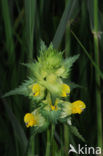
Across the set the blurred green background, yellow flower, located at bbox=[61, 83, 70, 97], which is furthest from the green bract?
the blurred green background

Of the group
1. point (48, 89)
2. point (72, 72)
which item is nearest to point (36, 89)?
point (48, 89)

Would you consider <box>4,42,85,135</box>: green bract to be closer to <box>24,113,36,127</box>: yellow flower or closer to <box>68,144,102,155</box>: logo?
<box>24,113,36,127</box>: yellow flower

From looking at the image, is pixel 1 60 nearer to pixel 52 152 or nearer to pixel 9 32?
pixel 9 32

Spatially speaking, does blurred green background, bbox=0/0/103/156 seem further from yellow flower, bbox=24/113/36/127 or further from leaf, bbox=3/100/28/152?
yellow flower, bbox=24/113/36/127

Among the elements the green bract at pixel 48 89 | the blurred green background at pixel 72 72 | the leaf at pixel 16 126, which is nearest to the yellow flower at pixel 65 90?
the green bract at pixel 48 89

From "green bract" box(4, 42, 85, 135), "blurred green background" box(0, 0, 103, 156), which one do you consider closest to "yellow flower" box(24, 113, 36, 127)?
"green bract" box(4, 42, 85, 135)

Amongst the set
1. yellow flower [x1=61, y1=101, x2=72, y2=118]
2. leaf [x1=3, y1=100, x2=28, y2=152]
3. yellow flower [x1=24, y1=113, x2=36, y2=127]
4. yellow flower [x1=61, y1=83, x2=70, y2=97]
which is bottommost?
yellow flower [x1=24, y1=113, x2=36, y2=127]

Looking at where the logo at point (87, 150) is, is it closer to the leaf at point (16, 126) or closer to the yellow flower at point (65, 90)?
the leaf at point (16, 126)

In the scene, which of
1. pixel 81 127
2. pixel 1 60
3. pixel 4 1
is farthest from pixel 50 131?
pixel 1 60

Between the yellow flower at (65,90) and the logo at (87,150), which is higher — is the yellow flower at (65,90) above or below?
above

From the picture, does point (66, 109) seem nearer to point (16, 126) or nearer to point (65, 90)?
point (65, 90)

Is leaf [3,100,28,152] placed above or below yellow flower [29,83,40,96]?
above

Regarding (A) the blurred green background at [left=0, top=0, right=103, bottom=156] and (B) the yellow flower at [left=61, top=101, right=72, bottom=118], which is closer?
(B) the yellow flower at [left=61, top=101, right=72, bottom=118]
